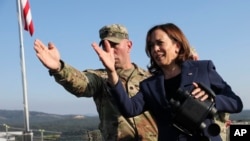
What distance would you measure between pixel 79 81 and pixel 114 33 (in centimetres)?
64

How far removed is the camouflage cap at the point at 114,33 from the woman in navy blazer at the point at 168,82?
665 millimetres

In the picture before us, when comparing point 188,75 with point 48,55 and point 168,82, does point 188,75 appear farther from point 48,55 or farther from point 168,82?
point 48,55

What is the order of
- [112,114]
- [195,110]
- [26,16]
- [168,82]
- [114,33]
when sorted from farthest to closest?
[26,16] → [114,33] → [112,114] → [168,82] → [195,110]

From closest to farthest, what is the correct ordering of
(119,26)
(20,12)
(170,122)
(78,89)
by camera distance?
1. (170,122)
2. (78,89)
3. (119,26)
4. (20,12)

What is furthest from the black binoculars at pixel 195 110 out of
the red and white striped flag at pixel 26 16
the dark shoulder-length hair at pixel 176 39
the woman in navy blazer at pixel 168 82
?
the red and white striped flag at pixel 26 16

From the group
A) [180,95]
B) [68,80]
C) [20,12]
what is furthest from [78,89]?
[20,12]

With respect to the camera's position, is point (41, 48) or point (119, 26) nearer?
point (41, 48)

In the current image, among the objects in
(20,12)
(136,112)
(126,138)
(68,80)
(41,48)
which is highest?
(20,12)

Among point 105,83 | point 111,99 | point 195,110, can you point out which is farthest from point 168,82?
point 111,99

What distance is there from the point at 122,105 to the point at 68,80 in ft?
2.04

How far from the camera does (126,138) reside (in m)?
4.15

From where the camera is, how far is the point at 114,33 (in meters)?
4.38

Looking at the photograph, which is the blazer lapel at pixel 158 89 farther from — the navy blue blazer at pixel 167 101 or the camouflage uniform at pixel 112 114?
the camouflage uniform at pixel 112 114

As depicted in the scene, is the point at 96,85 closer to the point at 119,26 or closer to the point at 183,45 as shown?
the point at 119,26
